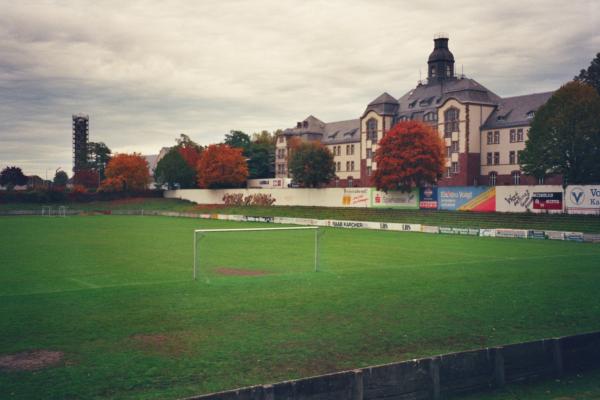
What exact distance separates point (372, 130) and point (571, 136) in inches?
1769

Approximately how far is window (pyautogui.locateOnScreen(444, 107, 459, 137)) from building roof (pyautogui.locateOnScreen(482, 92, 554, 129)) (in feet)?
15.3

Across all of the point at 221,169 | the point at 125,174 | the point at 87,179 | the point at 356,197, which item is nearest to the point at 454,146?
the point at 356,197

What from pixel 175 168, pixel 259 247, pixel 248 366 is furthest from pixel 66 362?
pixel 175 168

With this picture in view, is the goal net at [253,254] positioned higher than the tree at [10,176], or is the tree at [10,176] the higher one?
the tree at [10,176]

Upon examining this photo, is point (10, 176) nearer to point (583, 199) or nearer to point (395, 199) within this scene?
point (395, 199)

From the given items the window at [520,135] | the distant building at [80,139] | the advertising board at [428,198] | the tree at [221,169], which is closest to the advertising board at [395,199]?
the advertising board at [428,198]

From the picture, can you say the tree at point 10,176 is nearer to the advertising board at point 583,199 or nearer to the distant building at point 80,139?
the distant building at point 80,139

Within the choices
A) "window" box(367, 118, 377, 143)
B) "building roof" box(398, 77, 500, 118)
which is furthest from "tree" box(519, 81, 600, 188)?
"window" box(367, 118, 377, 143)

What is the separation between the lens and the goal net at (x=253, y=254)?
1043 inches

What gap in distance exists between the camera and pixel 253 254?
3347 cm

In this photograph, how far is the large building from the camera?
284 ft

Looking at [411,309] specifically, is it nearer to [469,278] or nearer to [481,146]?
[469,278]

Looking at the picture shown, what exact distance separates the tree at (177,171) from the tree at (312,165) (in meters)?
32.4

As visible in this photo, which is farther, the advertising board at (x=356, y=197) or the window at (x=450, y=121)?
the window at (x=450, y=121)
